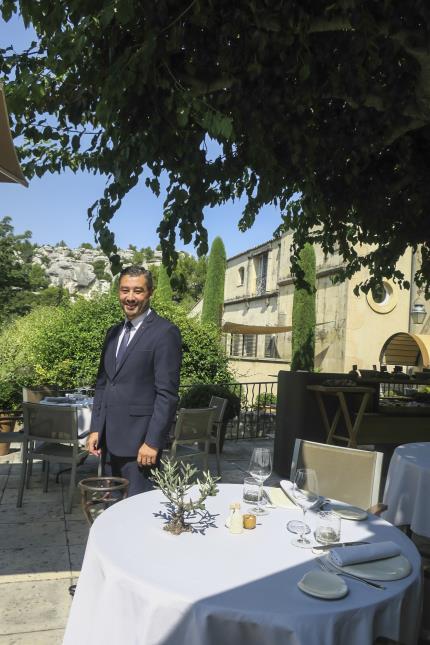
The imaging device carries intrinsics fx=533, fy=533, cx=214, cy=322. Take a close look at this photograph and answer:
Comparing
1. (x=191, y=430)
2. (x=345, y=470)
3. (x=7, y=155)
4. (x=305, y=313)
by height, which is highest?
(x=305, y=313)

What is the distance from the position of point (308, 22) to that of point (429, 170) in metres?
2.62

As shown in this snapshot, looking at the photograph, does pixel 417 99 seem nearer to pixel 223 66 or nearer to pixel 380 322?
pixel 223 66

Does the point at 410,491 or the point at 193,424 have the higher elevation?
the point at 193,424

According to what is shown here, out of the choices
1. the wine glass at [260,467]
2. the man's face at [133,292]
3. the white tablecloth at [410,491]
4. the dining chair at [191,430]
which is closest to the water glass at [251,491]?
the wine glass at [260,467]

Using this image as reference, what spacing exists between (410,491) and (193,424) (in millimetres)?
2406

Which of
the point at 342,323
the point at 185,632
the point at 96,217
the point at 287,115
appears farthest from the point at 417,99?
the point at 342,323

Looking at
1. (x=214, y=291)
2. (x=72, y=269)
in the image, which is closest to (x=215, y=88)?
(x=214, y=291)

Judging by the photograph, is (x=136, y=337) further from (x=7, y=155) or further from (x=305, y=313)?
(x=305, y=313)

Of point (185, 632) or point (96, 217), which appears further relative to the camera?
point (96, 217)

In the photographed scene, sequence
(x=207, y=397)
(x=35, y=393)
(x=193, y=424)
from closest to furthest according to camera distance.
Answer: (x=193, y=424), (x=35, y=393), (x=207, y=397)

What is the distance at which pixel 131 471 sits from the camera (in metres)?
3.10

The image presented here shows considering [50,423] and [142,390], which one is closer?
[142,390]

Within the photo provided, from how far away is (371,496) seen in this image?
2.84 metres

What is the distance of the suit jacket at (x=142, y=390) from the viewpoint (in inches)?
120
